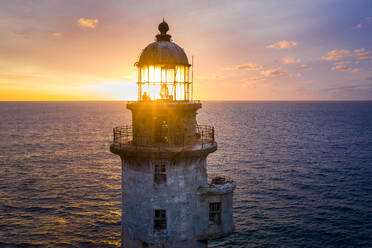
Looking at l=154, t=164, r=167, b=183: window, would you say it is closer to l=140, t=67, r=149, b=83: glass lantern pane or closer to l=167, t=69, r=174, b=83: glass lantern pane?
l=167, t=69, r=174, b=83: glass lantern pane

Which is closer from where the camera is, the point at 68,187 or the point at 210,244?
the point at 210,244

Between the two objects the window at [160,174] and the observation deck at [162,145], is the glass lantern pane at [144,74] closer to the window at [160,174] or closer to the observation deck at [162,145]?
the observation deck at [162,145]

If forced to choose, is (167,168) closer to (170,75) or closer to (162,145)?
(162,145)

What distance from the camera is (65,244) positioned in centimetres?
2889

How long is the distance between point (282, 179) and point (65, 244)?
31845 mm

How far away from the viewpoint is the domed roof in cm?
1538

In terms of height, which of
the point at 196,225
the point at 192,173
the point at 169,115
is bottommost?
the point at 196,225

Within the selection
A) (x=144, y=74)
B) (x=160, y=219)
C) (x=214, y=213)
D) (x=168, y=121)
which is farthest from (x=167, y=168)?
(x=144, y=74)

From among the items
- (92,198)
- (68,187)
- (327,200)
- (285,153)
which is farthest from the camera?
(285,153)

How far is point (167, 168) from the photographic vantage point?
50.0ft

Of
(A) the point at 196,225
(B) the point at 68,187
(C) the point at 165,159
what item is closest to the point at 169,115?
(C) the point at 165,159

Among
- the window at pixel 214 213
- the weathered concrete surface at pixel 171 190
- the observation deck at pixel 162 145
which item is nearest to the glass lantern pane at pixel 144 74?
the weathered concrete surface at pixel 171 190

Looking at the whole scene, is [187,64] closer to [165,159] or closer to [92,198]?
[165,159]

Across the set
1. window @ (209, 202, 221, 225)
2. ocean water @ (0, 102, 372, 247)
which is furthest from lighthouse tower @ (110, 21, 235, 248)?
ocean water @ (0, 102, 372, 247)
